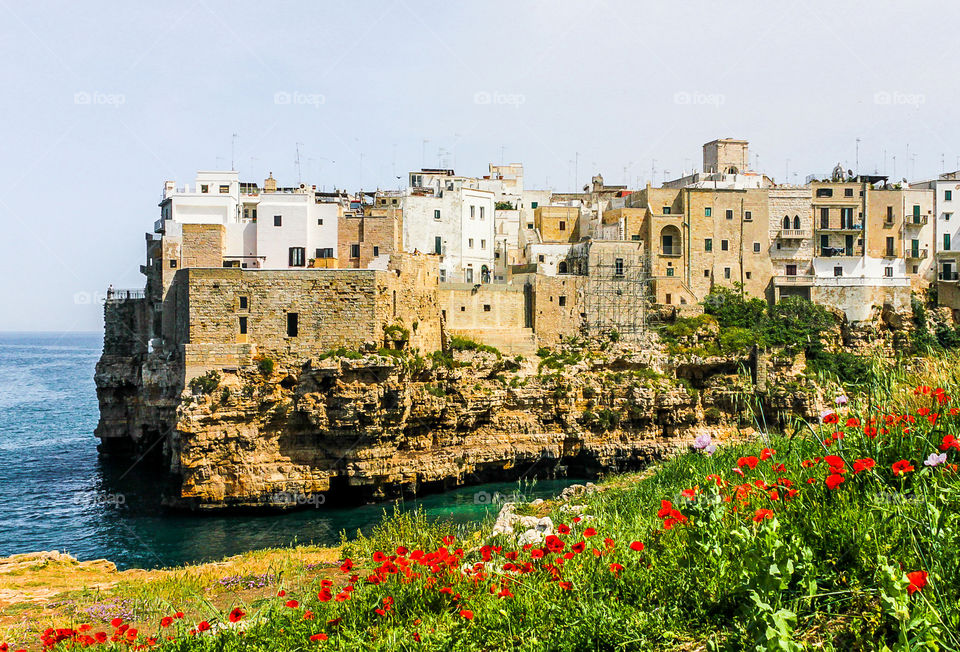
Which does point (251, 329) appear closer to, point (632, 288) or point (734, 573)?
point (632, 288)

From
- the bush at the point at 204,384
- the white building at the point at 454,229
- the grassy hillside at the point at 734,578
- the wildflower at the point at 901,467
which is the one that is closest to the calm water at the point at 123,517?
the bush at the point at 204,384

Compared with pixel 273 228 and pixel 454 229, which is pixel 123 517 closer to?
pixel 273 228

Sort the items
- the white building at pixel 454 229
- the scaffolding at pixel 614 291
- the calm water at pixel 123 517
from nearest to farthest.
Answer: the calm water at pixel 123 517 → the scaffolding at pixel 614 291 → the white building at pixel 454 229

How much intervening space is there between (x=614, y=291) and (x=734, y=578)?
37690mm

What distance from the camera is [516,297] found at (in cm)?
4397

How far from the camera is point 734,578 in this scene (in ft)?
24.4

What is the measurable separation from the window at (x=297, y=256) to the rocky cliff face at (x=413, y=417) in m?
8.37

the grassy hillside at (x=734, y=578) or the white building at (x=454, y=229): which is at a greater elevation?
the white building at (x=454, y=229)

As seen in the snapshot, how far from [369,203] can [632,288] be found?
17.8 metres

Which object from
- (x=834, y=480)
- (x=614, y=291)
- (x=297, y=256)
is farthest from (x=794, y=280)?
(x=834, y=480)

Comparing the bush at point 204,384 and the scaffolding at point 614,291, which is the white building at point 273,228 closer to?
the bush at point 204,384

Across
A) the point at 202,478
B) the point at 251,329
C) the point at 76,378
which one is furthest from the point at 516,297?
the point at 76,378

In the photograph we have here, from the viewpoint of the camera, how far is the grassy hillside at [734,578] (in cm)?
666

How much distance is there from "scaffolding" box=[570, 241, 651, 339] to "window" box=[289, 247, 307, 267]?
1506 centimetres
